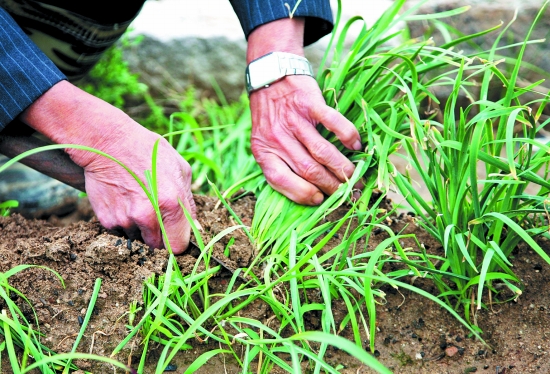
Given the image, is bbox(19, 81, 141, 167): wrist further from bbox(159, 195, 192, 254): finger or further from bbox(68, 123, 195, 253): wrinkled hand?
bbox(159, 195, 192, 254): finger

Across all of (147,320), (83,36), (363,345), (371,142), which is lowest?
(363,345)

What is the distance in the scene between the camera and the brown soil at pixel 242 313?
110 centimetres

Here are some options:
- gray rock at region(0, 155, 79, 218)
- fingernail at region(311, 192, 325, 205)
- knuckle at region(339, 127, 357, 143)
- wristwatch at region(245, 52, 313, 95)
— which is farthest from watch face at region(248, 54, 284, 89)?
gray rock at region(0, 155, 79, 218)

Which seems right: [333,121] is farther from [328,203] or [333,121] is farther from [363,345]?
[363,345]

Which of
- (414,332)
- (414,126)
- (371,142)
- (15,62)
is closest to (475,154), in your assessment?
(414,126)

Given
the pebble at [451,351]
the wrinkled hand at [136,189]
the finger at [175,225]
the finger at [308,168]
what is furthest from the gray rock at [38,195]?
the pebble at [451,351]

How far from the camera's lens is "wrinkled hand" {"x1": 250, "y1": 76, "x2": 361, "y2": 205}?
4.66 ft

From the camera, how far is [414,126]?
120 centimetres

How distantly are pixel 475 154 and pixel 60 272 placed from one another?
946 millimetres

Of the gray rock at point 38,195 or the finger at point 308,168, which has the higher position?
the finger at point 308,168

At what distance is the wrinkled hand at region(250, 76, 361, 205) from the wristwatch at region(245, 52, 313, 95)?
0.07 ft

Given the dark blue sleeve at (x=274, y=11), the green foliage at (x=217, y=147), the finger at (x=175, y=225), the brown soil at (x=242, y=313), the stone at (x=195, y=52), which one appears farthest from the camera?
the stone at (x=195, y=52)

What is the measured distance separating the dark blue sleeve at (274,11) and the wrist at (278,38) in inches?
0.7

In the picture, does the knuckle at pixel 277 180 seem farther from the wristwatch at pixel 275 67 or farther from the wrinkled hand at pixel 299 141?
the wristwatch at pixel 275 67
